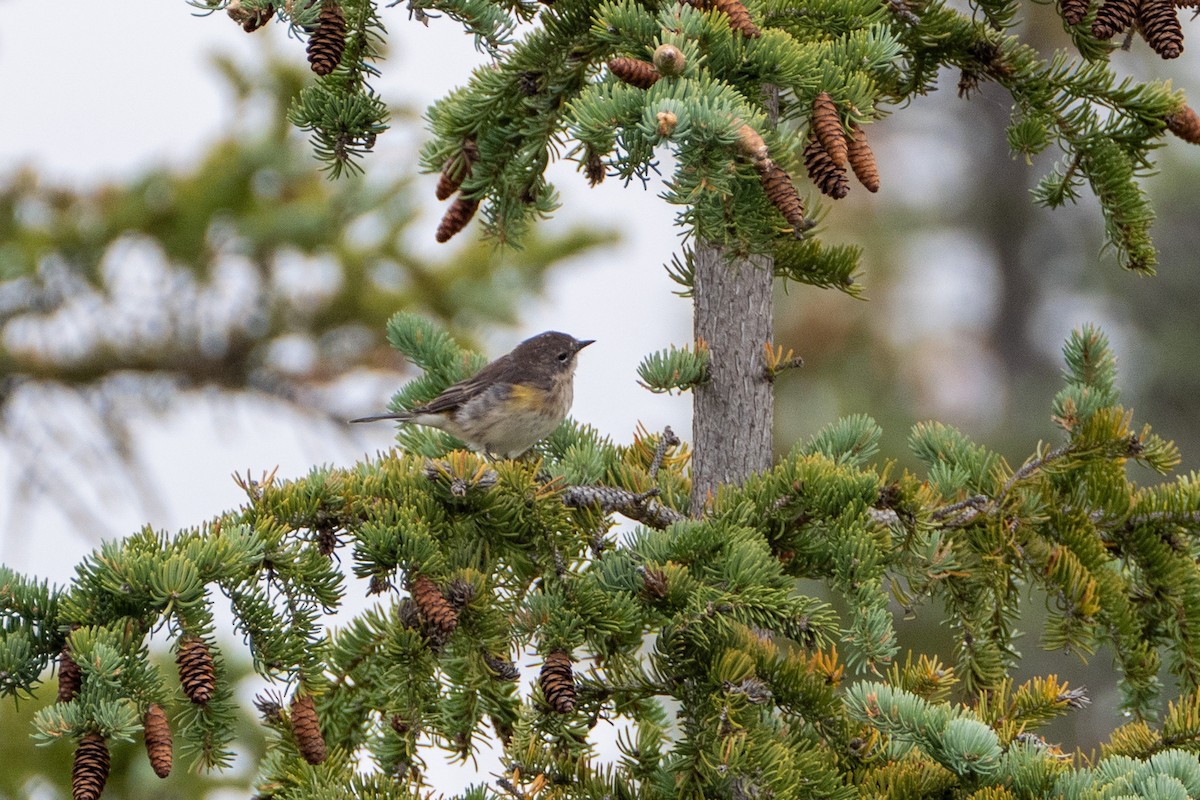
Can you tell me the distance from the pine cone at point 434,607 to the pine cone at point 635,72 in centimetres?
114

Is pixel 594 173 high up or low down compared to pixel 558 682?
up

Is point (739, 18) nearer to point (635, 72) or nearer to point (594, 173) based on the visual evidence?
point (635, 72)

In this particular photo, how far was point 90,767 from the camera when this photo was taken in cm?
226

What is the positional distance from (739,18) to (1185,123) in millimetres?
1284

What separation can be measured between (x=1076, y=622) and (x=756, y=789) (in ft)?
4.09

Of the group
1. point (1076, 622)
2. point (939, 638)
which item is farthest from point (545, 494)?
point (939, 638)

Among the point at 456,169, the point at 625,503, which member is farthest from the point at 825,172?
the point at 456,169

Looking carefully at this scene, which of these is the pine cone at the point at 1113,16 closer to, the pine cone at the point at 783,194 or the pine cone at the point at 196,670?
the pine cone at the point at 783,194

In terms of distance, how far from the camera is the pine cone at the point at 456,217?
349cm

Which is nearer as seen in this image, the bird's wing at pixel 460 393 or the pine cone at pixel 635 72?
the pine cone at pixel 635 72

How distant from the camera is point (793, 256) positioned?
11.9 ft

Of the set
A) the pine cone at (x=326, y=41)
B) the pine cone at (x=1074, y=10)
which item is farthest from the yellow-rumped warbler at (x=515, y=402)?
the pine cone at (x=1074, y=10)

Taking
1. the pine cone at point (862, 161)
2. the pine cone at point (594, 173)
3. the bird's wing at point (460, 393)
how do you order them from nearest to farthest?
the pine cone at point (862, 161), the pine cone at point (594, 173), the bird's wing at point (460, 393)

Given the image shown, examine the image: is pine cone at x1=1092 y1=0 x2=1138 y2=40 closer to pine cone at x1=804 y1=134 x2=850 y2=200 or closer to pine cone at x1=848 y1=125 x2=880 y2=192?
pine cone at x1=848 y1=125 x2=880 y2=192
